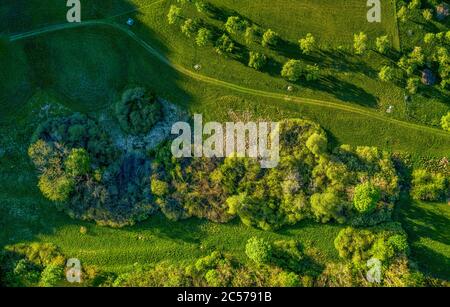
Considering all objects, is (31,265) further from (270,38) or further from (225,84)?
(270,38)

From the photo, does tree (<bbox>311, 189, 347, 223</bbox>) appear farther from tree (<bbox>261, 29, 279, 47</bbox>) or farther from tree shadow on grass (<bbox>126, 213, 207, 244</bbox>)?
tree (<bbox>261, 29, 279, 47</bbox>)

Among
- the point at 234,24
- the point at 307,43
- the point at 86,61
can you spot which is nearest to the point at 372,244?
the point at 307,43

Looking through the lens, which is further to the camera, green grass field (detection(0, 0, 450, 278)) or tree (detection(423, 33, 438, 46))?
green grass field (detection(0, 0, 450, 278))

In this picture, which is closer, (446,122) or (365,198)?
(365,198)

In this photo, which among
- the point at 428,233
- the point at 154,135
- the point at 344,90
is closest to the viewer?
the point at 428,233

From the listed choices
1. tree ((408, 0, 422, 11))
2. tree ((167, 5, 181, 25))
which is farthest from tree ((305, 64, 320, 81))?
tree ((167, 5, 181, 25))

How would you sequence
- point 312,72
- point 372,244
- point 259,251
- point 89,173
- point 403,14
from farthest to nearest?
point 312,72
point 403,14
point 89,173
point 372,244
point 259,251
